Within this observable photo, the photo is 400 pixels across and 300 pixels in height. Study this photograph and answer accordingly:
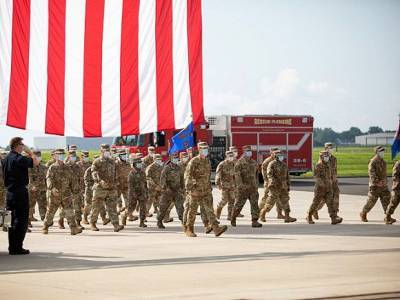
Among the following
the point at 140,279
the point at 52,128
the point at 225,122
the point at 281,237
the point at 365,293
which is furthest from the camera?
the point at 225,122

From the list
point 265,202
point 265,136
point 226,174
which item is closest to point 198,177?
point 226,174

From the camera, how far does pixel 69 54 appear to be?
2114 centimetres

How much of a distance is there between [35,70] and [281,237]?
268 inches

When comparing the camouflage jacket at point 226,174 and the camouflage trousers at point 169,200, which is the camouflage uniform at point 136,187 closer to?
the camouflage trousers at point 169,200

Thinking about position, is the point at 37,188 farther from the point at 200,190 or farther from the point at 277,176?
→ the point at 200,190

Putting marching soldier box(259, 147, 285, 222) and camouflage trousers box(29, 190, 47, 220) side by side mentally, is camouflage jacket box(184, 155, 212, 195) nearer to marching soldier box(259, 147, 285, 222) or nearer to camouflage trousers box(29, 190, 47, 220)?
marching soldier box(259, 147, 285, 222)

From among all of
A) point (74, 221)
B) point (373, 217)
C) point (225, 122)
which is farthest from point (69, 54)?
point (225, 122)

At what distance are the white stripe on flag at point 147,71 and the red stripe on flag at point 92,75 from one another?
2.98 feet

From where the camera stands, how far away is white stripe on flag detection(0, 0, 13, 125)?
20734 mm

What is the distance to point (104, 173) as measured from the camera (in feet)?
65.2

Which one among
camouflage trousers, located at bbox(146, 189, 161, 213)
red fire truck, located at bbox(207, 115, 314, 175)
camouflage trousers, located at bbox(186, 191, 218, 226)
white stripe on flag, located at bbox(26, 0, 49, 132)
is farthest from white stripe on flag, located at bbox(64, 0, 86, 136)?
red fire truck, located at bbox(207, 115, 314, 175)

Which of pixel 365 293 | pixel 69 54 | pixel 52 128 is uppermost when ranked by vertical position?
pixel 69 54

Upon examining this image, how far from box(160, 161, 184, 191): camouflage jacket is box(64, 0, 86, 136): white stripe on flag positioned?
6.65 feet

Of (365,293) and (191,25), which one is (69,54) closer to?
(191,25)
